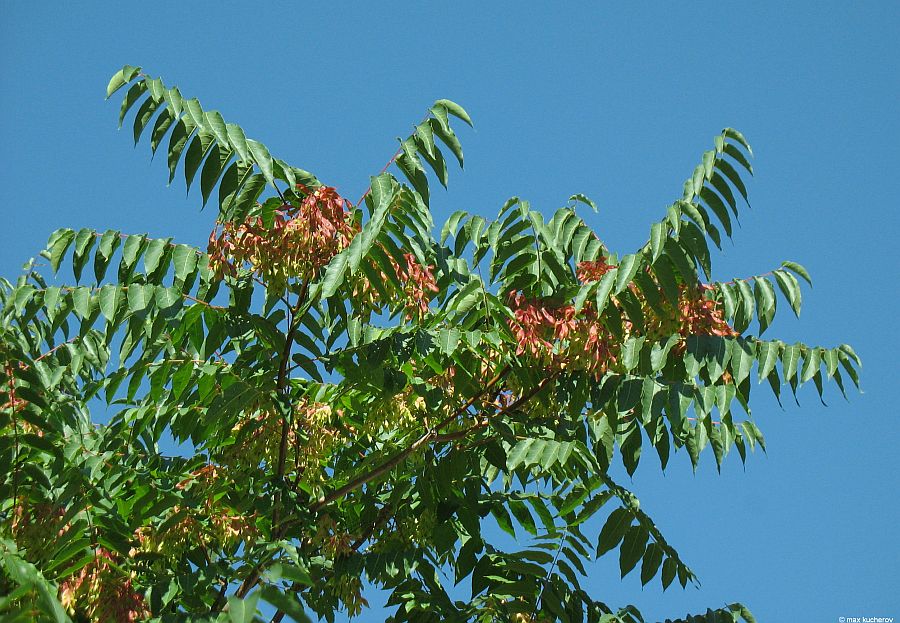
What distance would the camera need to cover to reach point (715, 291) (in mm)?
4859

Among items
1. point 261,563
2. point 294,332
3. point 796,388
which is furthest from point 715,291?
point 261,563

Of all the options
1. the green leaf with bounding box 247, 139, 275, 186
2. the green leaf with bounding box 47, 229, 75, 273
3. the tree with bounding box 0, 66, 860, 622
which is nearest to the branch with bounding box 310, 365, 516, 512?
the tree with bounding box 0, 66, 860, 622

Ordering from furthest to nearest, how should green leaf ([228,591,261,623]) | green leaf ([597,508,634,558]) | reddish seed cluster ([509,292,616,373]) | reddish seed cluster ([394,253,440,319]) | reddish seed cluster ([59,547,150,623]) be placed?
1. reddish seed cluster ([394,253,440,319])
2. green leaf ([597,508,634,558])
3. reddish seed cluster ([509,292,616,373])
4. reddish seed cluster ([59,547,150,623])
5. green leaf ([228,591,261,623])

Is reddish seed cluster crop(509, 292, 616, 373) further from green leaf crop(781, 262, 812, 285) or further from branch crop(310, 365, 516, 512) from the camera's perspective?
green leaf crop(781, 262, 812, 285)

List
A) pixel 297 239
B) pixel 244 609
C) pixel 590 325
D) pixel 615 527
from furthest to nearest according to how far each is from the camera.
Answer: pixel 615 527, pixel 590 325, pixel 297 239, pixel 244 609

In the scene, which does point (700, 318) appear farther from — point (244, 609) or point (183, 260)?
point (244, 609)

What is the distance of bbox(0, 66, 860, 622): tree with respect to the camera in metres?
4.23

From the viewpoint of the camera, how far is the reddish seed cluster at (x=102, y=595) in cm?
401

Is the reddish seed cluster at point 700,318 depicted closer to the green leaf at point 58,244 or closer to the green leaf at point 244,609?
the green leaf at point 244,609

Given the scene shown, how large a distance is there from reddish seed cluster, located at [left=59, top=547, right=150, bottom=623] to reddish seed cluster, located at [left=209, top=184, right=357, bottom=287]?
1161 millimetres

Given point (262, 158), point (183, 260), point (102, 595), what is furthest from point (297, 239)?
point (102, 595)

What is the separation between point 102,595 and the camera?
4.05 meters

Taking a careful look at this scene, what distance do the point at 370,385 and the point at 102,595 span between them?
125 centimetres

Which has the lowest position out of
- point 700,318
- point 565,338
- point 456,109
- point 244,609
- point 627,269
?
point 244,609
